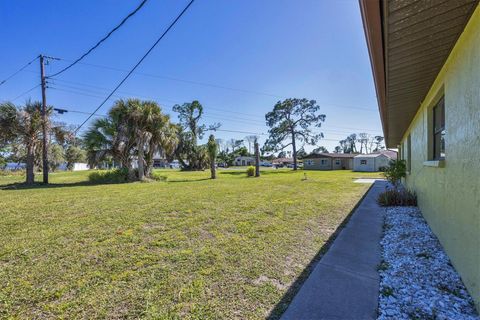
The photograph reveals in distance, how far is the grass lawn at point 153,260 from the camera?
2.26 meters

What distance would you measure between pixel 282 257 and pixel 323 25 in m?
5.79

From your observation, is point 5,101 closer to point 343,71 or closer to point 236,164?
point 343,71

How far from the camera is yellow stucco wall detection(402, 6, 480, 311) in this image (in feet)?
7.33

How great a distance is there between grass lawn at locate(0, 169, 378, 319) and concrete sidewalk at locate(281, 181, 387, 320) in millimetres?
246

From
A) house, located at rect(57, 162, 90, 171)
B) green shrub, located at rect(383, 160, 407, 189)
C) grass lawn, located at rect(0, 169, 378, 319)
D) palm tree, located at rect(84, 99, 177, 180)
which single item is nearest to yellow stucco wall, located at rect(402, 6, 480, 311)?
grass lawn, located at rect(0, 169, 378, 319)

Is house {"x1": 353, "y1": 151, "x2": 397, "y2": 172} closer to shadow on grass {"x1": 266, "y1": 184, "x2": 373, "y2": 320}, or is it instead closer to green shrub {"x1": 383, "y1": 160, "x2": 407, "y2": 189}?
green shrub {"x1": 383, "y1": 160, "x2": 407, "y2": 189}

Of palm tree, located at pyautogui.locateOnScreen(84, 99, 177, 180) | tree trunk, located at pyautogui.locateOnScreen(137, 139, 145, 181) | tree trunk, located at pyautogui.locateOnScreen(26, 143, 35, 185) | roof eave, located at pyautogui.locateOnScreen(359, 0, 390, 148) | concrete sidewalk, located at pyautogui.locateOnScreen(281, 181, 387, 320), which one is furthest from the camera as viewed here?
tree trunk, located at pyautogui.locateOnScreen(137, 139, 145, 181)

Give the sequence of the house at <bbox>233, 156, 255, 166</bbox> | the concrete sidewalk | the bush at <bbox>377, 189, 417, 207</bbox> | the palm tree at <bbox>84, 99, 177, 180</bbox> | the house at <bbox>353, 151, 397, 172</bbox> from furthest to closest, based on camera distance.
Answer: the house at <bbox>233, 156, 255, 166</bbox> < the house at <bbox>353, 151, 397, 172</bbox> < the palm tree at <bbox>84, 99, 177, 180</bbox> < the bush at <bbox>377, 189, 417, 207</bbox> < the concrete sidewalk

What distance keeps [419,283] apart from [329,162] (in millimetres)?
36618

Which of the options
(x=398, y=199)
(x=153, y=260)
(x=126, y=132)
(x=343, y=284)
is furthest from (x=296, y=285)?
(x=126, y=132)

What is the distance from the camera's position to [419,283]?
2621 millimetres

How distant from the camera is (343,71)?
11805 millimetres

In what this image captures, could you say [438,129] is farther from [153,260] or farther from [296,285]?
[153,260]

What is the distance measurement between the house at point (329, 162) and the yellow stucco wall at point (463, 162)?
3478 cm
